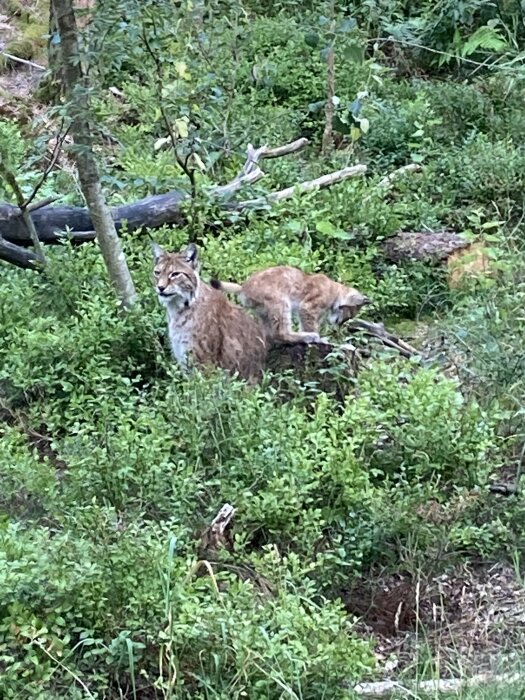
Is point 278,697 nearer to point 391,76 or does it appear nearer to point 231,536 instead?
point 231,536

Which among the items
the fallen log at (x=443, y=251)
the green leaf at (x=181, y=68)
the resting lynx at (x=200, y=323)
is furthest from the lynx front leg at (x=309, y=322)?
the green leaf at (x=181, y=68)

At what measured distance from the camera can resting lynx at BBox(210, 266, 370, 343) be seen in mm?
6652

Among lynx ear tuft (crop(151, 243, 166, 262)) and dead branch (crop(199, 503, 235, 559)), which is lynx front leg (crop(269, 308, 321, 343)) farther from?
dead branch (crop(199, 503, 235, 559))

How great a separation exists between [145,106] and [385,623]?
6.19 meters

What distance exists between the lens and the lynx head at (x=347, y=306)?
6.82 meters

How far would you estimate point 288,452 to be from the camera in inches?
202

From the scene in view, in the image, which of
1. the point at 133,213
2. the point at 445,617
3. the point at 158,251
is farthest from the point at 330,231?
the point at 445,617

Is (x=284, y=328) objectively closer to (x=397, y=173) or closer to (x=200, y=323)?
(x=200, y=323)

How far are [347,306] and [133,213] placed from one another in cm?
190

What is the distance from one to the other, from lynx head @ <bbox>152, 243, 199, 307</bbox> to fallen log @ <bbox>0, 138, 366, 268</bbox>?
110 centimetres

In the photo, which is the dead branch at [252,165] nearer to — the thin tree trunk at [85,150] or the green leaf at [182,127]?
the green leaf at [182,127]

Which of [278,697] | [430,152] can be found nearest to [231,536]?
[278,697]

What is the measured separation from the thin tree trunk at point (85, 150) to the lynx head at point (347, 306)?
4.21 ft

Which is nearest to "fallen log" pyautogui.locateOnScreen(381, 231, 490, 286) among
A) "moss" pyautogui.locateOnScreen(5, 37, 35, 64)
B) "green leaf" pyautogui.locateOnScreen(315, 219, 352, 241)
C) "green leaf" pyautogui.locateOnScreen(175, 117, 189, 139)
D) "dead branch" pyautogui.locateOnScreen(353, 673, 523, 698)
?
"green leaf" pyautogui.locateOnScreen(315, 219, 352, 241)
